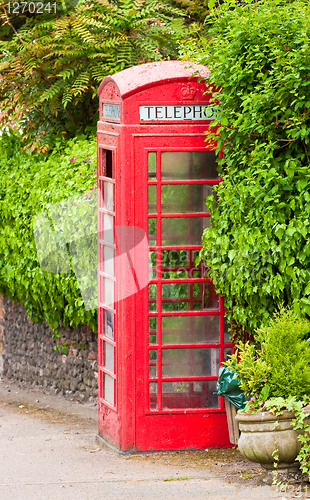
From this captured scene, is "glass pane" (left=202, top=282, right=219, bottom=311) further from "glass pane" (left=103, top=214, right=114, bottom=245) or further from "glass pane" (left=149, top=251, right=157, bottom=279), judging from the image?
"glass pane" (left=103, top=214, right=114, bottom=245)

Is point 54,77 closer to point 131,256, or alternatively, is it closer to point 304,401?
point 131,256

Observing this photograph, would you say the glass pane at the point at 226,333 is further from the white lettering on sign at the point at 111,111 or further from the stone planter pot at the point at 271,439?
the white lettering on sign at the point at 111,111

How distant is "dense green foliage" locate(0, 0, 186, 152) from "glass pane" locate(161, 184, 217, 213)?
323cm

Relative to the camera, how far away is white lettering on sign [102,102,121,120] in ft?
20.5

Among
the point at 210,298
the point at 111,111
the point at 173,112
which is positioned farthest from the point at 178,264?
the point at 111,111

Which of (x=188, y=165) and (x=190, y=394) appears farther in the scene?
(x=190, y=394)

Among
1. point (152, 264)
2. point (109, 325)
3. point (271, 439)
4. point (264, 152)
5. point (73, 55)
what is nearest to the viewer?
point (271, 439)

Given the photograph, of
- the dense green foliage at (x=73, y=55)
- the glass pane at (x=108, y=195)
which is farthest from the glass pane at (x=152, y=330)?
the dense green foliage at (x=73, y=55)

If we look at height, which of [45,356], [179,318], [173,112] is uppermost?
[173,112]

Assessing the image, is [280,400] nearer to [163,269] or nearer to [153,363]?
[153,363]

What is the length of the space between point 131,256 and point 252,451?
194 cm

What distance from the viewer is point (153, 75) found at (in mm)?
6172

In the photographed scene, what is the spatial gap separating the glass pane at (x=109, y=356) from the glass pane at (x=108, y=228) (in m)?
0.95

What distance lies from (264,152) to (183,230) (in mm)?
1139
